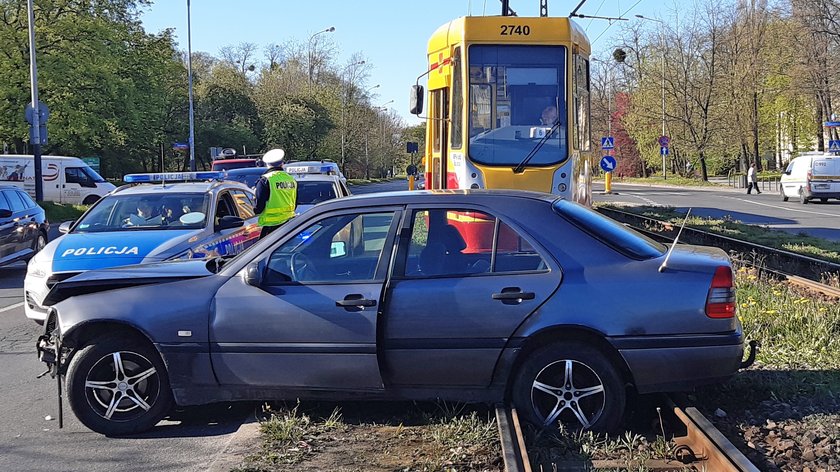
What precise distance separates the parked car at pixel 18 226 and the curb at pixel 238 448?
31.9 feet

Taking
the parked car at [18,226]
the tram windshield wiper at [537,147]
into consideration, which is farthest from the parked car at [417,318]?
the parked car at [18,226]

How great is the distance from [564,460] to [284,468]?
1.58 meters

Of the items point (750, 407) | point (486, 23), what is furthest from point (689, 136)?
point (750, 407)

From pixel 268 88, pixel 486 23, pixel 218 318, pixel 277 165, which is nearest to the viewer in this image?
pixel 218 318

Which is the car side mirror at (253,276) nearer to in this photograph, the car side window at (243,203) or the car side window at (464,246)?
the car side window at (464,246)

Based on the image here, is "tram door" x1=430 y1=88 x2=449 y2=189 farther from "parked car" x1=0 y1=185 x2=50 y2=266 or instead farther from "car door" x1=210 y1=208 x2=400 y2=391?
"parked car" x1=0 y1=185 x2=50 y2=266

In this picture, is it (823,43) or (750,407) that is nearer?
(750,407)

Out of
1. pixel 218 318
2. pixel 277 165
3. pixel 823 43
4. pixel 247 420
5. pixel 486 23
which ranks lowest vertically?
pixel 247 420

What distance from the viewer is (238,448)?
193 inches

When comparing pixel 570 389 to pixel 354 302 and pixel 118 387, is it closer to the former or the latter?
pixel 354 302

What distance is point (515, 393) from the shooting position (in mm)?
4984

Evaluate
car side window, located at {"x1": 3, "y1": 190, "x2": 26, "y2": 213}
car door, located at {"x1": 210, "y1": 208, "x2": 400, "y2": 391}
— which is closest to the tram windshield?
car door, located at {"x1": 210, "y1": 208, "x2": 400, "y2": 391}

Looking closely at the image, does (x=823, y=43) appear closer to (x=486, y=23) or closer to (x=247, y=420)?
(x=486, y=23)

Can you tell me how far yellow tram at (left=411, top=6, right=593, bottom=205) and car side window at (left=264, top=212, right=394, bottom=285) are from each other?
5.56 metres
